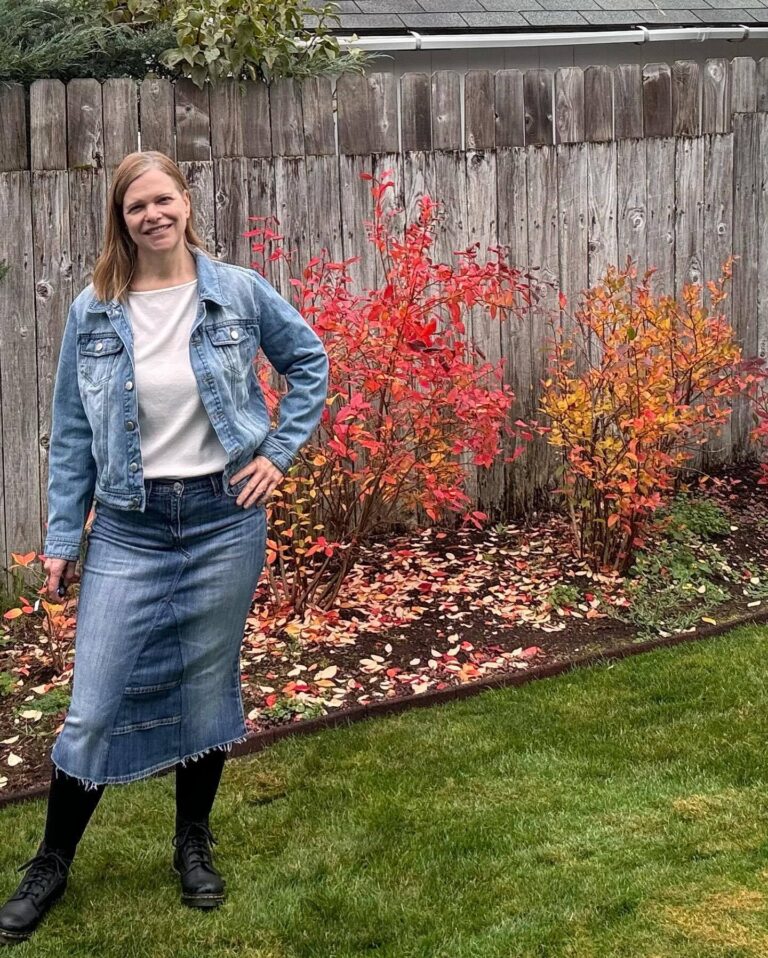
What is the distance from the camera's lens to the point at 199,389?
3240 mm

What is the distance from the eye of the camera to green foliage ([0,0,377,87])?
17.9 feet

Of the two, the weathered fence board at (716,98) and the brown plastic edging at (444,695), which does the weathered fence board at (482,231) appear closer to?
the weathered fence board at (716,98)

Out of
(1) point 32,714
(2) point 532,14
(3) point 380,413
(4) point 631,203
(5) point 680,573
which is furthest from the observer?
(2) point 532,14

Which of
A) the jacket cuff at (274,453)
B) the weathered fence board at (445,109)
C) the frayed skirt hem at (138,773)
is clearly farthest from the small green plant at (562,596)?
the jacket cuff at (274,453)

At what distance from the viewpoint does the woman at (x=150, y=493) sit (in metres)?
3.24

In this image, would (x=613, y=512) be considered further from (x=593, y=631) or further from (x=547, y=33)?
(x=547, y=33)

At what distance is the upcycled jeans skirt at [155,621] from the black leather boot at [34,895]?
0.89ft

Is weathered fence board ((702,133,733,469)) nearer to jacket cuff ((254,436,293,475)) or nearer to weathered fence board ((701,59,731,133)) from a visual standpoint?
weathered fence board ((701,59,731,133))

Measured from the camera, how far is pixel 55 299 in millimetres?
5520

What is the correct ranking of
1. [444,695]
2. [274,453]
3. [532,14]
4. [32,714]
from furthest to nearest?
1. [532,14]
2. [444,695]
3. [32,714]
4. [274,453]

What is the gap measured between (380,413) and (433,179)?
1.52 m

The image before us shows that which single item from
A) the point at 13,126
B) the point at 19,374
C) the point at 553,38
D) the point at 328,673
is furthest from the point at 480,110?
the point at 553,38

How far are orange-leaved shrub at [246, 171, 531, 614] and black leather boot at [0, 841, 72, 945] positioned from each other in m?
1.96

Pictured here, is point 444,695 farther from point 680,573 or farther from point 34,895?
point 34,895
